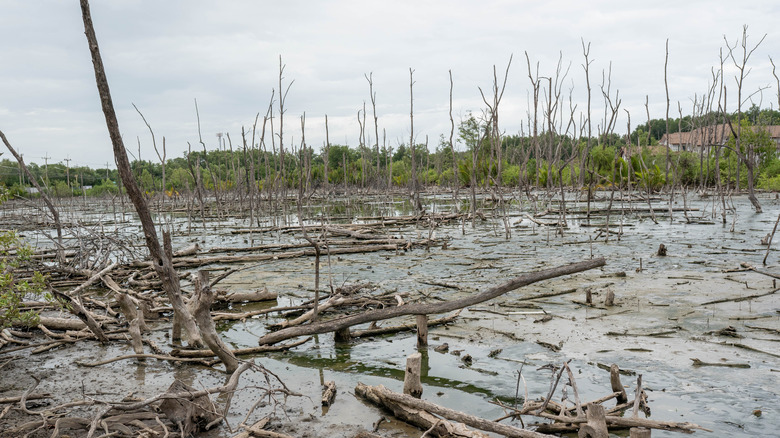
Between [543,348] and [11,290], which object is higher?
[11,290]

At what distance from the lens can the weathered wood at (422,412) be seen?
2.83m

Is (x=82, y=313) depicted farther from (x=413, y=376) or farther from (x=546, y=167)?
(x=546, y=167)

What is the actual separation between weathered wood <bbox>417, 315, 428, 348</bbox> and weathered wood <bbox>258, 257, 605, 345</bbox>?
1.13 feet

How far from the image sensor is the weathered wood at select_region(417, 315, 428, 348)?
4.76 metres

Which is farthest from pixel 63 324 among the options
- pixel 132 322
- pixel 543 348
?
pixel 543 348

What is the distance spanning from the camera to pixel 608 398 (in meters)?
3.35

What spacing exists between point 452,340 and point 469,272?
3.32 metres

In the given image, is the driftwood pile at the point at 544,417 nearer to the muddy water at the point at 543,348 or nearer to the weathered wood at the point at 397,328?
the muddy water at the point at 543,348

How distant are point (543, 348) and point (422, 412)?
177cm

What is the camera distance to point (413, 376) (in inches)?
147

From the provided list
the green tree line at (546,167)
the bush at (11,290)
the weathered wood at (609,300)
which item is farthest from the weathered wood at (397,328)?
the green tree line at (546,167)

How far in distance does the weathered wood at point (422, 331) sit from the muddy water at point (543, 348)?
0.13 metres

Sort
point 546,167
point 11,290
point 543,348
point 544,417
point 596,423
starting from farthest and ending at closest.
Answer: point 546,167
point 543,348
point 11,290
point 544,417
point 596,423

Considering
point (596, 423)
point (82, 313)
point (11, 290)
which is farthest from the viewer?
point (82, 313)
